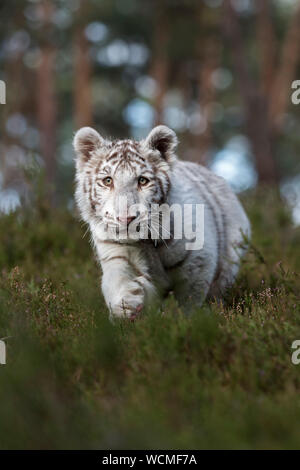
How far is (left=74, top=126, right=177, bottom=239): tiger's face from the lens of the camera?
408 centimetres

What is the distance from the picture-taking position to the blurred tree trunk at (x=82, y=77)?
19391 millimetres

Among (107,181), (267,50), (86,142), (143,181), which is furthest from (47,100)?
(143,181)

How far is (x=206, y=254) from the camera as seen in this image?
4.55m

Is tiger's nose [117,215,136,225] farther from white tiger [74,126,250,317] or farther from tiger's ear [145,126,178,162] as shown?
tiger's ear [145,126,178,162]

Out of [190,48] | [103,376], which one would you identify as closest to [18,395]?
[103,376]

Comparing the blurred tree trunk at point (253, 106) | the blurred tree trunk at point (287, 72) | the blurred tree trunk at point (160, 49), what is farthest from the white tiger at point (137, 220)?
the blurred tree trunk at point (160, 49)

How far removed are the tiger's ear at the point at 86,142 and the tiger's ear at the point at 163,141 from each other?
1.39 feet

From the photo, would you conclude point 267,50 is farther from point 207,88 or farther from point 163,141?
point 163,141

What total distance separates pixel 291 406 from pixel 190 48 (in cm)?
2143

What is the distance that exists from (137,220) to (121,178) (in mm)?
378

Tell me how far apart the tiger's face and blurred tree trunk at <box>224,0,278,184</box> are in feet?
34.5

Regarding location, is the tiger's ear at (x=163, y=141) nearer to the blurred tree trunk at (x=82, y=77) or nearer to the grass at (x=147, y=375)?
the grass at (x=147, y=375)

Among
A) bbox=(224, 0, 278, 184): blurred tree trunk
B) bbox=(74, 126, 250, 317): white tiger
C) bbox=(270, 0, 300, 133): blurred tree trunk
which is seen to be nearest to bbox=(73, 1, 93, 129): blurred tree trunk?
bbox=(270, 0, 300, 133): blurred tree trunk
